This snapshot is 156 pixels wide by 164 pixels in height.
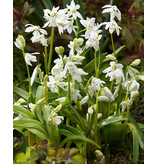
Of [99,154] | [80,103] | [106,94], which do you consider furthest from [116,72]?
[99,154]

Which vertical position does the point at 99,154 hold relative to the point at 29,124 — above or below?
below

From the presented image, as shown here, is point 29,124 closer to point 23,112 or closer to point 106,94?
point 23,112

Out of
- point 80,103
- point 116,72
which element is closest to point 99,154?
point 80,103

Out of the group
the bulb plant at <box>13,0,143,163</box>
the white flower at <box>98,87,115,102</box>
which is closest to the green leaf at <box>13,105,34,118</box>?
the bulb plant at <box>13,0,143,163</box>

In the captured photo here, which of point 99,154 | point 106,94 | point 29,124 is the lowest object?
point 99,154

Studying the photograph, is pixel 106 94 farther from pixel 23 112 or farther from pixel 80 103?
pixel 23 112

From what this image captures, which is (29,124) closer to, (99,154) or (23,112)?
(23,112)

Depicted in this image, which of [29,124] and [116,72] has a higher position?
[116,72]

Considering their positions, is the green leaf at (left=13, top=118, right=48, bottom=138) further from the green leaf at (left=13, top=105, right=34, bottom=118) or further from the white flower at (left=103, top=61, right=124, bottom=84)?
the white flower at (left=103, top=61, right=124, bottom=84)
